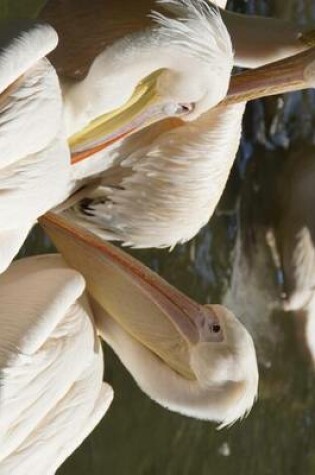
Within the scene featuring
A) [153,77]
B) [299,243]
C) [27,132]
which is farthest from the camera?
[299,243]

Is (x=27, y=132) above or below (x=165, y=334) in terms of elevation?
above

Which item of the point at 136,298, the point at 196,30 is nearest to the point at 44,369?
the point at 136,298

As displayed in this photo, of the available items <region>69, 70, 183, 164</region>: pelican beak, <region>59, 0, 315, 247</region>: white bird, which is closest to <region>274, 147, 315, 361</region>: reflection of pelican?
<region>59, 0, 315, 247</region>: white bird

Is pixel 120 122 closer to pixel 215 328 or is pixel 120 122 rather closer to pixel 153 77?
pixel 153 77

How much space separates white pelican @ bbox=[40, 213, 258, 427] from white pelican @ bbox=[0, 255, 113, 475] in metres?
0.04

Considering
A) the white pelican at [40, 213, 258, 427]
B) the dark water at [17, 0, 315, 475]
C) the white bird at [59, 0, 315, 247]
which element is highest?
the white bird at [59, 0, 315, 247]

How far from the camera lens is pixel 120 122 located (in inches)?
25.6

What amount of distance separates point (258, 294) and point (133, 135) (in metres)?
0.73

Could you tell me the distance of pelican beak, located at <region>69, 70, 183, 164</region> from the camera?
64cm

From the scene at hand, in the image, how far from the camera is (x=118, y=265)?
2.31 ft

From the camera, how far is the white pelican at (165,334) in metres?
0.67

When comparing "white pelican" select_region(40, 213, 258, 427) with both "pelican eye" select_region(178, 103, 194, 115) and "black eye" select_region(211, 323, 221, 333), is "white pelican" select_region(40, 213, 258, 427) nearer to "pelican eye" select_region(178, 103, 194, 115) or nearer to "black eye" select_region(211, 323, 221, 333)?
"black eye" select_region(211, 323, 221, 333)

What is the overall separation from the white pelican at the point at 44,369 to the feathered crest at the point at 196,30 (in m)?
0.17

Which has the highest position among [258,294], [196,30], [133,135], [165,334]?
[196,30]
